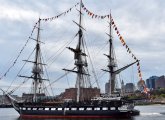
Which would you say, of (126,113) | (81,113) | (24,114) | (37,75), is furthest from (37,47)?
(126,113)

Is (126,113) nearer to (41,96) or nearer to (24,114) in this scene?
(24,114)

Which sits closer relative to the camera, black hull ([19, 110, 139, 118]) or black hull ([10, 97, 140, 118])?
black hull ([19, 110, 139, 118])

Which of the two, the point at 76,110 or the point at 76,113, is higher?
the point at 76,110

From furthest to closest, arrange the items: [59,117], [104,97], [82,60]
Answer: [82,60] < [104,97] < [59,117]

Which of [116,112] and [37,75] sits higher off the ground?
[37,75]

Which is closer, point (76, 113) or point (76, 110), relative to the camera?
point (76, 113)

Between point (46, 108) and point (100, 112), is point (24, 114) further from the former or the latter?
point (100, 112)

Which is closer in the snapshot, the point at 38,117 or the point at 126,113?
the point at 126,113

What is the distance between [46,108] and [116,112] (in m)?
18.2

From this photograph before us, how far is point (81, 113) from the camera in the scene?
2908 inches

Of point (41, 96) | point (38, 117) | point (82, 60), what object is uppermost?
point (82, 60)

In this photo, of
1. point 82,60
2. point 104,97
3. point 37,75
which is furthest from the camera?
point 37,75

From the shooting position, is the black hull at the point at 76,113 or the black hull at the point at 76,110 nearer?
the black hull at the point at 76,113

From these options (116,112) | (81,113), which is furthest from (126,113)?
(81,113)
